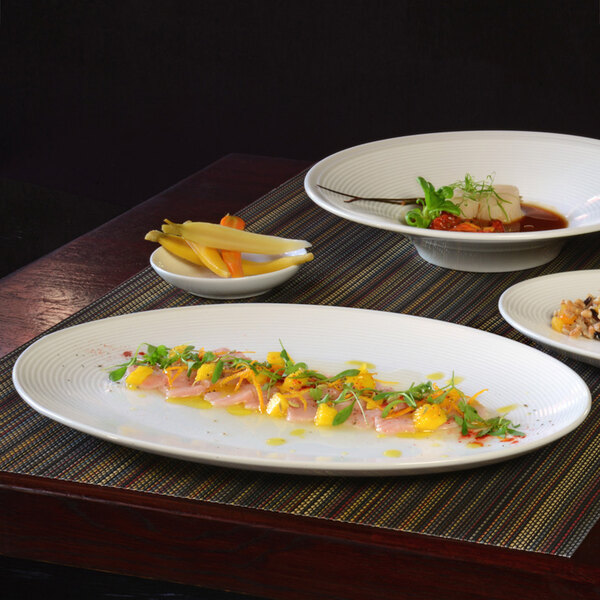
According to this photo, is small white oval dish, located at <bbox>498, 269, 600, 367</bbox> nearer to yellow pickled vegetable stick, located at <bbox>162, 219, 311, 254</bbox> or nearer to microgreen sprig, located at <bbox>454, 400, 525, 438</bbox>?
microgreen sprig, located at <bbox>454, 400, 525, 438</bbox>

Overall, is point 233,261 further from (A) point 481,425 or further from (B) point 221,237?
(A) point 481,425

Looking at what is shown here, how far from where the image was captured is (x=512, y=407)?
43.7 inches

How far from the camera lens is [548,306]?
54.0 inches

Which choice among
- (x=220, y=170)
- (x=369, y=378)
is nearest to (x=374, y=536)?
(x=369, y=378)

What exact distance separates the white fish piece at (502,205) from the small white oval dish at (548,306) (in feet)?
0.85

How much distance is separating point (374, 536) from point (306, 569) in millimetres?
81

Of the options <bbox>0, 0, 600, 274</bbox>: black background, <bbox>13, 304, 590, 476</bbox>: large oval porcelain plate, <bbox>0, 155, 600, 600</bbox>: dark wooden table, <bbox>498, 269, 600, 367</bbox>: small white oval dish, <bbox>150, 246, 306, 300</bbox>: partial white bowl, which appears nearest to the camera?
<bbox>0, 155, 600, 600</bbox>: dark wooden table

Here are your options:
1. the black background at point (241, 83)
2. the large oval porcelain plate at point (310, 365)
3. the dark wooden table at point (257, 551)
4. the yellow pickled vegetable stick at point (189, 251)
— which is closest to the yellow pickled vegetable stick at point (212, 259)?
the yellow pickled vegetable stick at point (189, 251)

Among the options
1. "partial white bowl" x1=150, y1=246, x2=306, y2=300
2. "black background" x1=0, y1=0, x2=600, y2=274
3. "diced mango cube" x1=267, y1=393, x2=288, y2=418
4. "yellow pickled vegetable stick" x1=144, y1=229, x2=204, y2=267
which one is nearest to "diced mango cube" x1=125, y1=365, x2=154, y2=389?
"diced mango cube" x1=267, y1=393, x2=288, y2=418

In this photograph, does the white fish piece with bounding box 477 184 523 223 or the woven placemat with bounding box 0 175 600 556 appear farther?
the white fish piece with bounding box 477 184 523 223

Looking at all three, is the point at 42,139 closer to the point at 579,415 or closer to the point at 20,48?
the point at 20,48

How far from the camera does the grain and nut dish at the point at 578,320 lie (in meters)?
1.27

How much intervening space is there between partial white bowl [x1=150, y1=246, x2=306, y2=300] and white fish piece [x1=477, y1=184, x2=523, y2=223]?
0.37m

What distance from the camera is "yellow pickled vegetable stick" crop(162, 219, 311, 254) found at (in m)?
1.54
